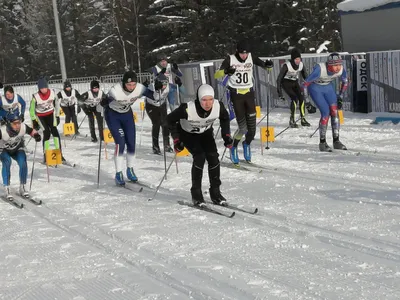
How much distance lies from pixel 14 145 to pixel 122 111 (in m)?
1.64

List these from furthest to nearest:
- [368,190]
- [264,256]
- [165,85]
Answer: [165,85]
[368,190]
[264,256]

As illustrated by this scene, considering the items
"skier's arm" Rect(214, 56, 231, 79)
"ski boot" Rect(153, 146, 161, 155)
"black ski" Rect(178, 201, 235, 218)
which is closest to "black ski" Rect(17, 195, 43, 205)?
"black ski" Rect(178, 201, 235, 218)

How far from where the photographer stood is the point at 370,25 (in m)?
20.3

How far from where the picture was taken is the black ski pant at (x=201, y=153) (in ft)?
23.4

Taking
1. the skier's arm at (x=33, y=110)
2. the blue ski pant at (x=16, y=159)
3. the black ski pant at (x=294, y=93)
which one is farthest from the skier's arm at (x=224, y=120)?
the black ski pant at (x=294, y=93)

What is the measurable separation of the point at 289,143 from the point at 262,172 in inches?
116

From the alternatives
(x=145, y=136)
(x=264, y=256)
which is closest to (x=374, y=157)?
(x=264, y=256)

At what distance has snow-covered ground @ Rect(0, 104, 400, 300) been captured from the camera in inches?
184

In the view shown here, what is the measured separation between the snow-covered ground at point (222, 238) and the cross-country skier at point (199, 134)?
386mm

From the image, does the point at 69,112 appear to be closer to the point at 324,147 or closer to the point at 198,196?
the point at 324,147

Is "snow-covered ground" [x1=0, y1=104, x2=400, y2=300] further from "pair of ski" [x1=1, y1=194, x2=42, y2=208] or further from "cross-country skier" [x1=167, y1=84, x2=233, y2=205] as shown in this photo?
"cross-country skier" [x1=167, y1=84, x2=233, y2=205]

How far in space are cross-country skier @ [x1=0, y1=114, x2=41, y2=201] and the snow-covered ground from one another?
50 centimetres

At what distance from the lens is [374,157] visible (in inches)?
387

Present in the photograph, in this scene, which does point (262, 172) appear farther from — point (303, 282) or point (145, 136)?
point (145, 136)
